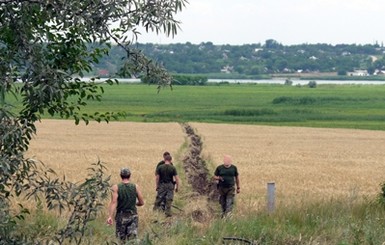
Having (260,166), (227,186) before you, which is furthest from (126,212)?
(260,166)

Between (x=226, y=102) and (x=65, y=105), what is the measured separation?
9890cm

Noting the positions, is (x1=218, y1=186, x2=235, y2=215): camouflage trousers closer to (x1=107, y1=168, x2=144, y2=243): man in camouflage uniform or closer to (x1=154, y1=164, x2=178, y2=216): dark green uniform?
(x1=154, y1=164, x2=178, y2=216): dark green uniform

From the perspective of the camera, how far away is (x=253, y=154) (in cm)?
3750

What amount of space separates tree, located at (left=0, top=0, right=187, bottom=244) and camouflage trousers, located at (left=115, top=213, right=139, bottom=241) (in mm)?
5067

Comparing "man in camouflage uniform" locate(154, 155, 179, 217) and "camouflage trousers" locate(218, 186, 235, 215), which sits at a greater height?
"man in camouflage uniform" locate(154, 155, 179, 217)

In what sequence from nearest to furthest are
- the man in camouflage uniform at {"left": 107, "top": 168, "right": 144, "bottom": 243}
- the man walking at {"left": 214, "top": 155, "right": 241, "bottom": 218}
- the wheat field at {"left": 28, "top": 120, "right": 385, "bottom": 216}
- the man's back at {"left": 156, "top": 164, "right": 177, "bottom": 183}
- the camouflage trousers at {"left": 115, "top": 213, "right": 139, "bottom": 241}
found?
the man in camouflage uniform at {"left": 107, "top": 168, "right": 144, "bottom": 243}
the camouflage trousers at {"left": 115, "top": 213, "right": 139, "bottom": 241}
the man's back at {"left": 156, "top": 164, "right": 177, "bottom": 183}
the man walking at {"left": 214, "top": 155, "right": 241, "bottom": 218}
the wheat field at {"left": 28, "top": 120, "right": 385, "bottom": 216}

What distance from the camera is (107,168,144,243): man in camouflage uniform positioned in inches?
448

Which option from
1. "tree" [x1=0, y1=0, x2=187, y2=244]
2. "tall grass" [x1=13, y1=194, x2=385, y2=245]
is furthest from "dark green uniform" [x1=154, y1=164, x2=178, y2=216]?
"tree" [x1=0, y1=0, x2=187, y2=244]

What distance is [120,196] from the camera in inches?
450

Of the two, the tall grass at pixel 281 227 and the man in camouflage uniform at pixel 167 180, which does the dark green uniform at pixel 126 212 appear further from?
the man in camouflage uniform at pixel 167 180

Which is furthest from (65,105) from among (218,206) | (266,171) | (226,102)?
(226,102)

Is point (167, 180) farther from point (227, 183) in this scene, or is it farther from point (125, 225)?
point (125, 225)

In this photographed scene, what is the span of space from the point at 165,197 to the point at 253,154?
2147 cm

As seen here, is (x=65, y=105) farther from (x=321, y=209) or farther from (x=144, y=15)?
(x=321, y=209)
